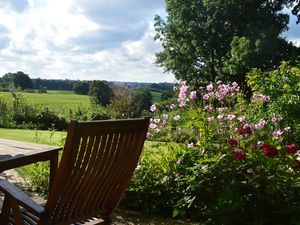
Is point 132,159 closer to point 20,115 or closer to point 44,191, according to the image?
point 44,191

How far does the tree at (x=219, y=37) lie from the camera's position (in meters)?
24.3

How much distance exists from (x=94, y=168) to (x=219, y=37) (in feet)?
86.6

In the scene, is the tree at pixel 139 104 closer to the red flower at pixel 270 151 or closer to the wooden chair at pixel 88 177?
the red flower at pixel 270 151

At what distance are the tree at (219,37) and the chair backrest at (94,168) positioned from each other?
21.9 meters

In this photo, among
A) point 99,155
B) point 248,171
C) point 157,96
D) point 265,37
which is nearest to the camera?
point 99,155

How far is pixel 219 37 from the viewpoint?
2778 centimetres

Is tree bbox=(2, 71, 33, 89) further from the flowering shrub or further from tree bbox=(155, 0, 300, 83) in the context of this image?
the flowering shrub

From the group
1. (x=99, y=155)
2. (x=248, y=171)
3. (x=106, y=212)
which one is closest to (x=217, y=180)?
(x=248, y=171)

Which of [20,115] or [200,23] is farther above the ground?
[200,23]

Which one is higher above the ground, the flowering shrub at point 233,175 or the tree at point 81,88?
the tree at point 81,88

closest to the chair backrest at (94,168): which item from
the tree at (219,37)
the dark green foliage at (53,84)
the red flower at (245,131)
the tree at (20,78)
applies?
the red flower at (245,131)

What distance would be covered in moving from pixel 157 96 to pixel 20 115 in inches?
429

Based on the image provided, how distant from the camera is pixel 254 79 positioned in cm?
713

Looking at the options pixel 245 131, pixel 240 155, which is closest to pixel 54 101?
pixel 245 131
